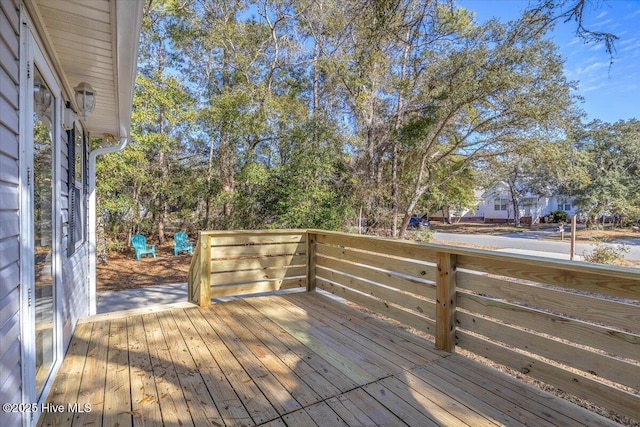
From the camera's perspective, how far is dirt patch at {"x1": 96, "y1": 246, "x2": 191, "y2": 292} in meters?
6.15

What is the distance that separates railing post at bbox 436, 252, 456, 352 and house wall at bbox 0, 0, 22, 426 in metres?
2.53

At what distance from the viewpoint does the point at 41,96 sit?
1974mm

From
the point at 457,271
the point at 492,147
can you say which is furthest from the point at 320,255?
the point at 492,147

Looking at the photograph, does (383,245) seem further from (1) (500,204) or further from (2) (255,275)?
(1) (500,204)

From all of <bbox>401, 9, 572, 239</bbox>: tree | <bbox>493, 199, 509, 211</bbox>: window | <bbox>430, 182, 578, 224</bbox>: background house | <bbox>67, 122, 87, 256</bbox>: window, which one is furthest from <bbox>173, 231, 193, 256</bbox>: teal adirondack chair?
<bbox>493, 199, 509, 211</bbox>: window

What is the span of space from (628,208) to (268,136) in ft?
60.8

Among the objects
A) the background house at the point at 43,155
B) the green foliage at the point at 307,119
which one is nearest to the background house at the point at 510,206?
the green foliage at the point at 307,119

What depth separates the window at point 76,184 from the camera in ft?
9.55

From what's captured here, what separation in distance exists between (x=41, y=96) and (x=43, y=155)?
35cm

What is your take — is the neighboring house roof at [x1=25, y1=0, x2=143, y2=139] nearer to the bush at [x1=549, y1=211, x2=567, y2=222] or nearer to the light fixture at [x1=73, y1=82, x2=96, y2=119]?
the light fixture at [x1=73, y1=82, x2=96, y2=119]

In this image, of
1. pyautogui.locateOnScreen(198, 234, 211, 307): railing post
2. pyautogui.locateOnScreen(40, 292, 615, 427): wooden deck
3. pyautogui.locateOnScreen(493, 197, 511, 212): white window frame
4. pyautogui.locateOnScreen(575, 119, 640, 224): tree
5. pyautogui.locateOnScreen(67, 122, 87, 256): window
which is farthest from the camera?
pyautogui.locateOnScreen(493, 197, 511, 212): white window frame

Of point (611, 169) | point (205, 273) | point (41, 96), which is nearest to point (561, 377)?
point (205, 273)

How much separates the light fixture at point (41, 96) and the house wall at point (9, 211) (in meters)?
0.42

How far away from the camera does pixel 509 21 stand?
24.8 ft
